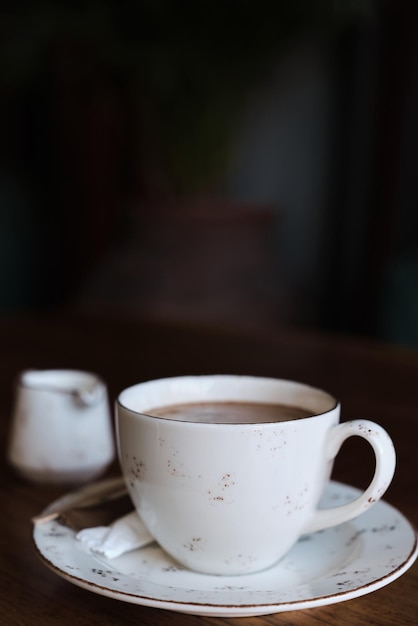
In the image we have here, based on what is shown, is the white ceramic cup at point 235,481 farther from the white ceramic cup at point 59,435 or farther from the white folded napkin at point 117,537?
the white ceramic cup at point 59,435

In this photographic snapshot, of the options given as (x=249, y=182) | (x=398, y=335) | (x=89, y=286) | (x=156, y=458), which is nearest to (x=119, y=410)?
(x=156, y=458)

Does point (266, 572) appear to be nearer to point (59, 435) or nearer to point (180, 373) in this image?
point (59, 435)

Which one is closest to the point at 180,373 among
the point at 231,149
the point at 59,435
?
the point at 59,435

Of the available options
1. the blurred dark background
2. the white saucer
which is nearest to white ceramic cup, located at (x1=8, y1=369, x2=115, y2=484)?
the white saucer

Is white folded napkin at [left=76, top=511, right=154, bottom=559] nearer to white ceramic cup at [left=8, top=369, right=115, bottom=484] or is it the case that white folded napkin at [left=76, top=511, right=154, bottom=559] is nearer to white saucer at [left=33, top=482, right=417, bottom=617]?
white saucer at [left=33, top=482, right=417, bottom=617]

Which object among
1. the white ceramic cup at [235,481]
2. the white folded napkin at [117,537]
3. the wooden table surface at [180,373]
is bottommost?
the wooden table surface at [180,373]

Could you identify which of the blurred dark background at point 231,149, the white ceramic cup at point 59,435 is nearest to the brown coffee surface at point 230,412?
the white ceramic cup at point 59,435
